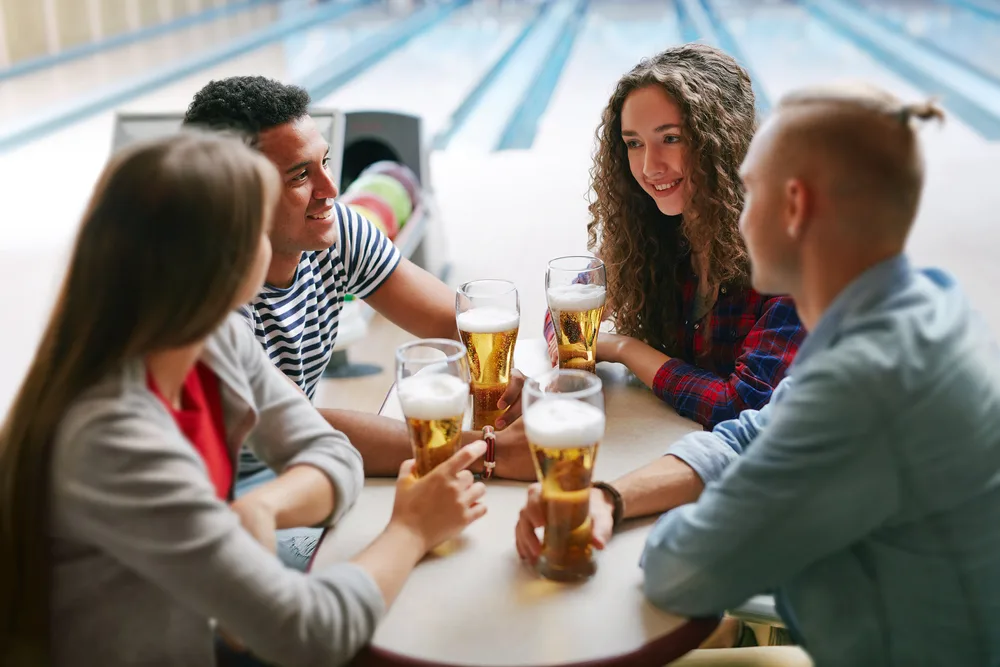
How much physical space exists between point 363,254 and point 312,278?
0.36ft

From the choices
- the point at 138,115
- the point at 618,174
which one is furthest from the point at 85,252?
the point at 138,115

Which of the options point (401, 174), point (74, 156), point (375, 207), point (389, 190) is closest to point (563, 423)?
point (375, 207)

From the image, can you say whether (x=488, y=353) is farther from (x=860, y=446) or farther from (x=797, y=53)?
(x=797, y=53)

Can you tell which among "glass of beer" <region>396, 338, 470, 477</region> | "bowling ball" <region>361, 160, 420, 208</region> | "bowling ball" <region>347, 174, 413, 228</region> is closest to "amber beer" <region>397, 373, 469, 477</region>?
"glass of beer" <region>396, 338, 470, 477</region>

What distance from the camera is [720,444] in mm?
1079

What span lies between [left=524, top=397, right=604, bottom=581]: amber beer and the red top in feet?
0.99

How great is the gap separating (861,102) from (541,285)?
2826 mm

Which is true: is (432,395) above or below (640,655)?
above

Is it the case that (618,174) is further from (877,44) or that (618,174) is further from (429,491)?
(877,44)

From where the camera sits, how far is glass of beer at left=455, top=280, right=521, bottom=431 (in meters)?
1.20

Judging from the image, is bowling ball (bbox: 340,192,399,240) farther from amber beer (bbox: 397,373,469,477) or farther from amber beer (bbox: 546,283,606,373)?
amber beer (bbox: 397,373,469,477)

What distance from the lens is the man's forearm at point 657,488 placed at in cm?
101

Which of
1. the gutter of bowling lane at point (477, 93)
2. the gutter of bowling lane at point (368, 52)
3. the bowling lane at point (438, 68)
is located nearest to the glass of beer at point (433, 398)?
the bowling lane at point (438, 68)

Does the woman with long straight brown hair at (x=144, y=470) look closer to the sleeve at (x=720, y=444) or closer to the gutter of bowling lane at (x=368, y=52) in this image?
the sleeve at (x=720, y=444)
